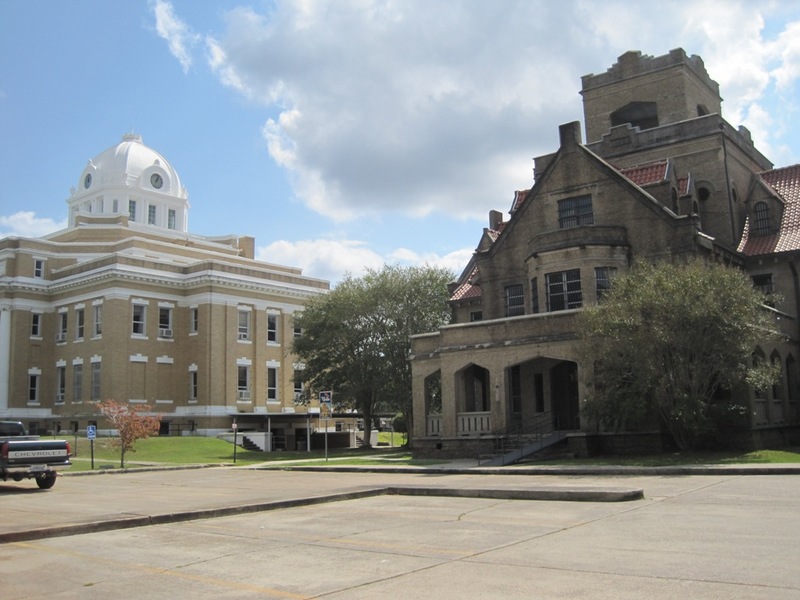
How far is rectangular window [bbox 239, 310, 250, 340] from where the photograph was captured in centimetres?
6378

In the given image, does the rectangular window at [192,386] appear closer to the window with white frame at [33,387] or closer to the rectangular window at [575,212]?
the window with white frame at [33,387]

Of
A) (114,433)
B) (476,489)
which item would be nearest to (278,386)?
(114,433)

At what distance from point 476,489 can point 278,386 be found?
50.3m

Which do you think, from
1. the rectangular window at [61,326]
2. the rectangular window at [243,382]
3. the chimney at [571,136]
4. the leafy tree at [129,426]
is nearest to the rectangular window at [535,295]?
the chimney at [571,136]

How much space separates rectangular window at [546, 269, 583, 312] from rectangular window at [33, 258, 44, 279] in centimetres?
4980

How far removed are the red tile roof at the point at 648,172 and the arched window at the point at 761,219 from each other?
5.61 meters

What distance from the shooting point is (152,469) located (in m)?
34.9

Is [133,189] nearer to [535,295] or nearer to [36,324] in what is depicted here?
[36,324]

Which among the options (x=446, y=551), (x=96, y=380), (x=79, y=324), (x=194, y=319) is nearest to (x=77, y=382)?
(x=96, y=380)

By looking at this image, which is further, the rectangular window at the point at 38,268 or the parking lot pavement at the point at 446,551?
the rectangular window at the point at 38,268

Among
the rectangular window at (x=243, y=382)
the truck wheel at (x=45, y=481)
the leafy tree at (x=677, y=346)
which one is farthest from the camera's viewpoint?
the rectangular window at (x=243, y=382)

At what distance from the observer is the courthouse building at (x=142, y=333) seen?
2349 inches

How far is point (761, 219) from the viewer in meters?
36.7

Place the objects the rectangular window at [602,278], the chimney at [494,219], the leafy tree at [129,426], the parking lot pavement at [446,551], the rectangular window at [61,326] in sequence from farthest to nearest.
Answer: the rectangular window at [61,326] → the chimney at [494,219] → the leafy tree at [129,426] → the rectangular window at [602,278] → the parking lot pavement at [446,551]
